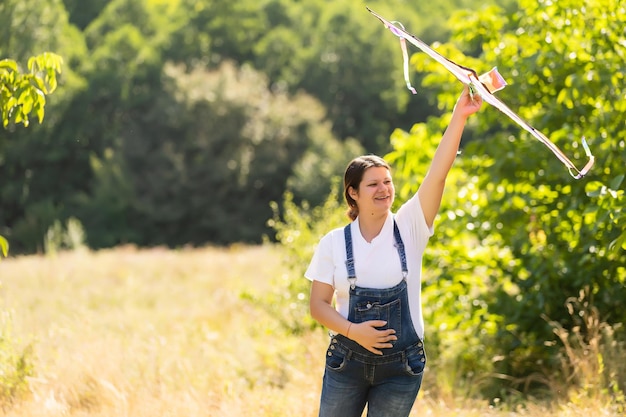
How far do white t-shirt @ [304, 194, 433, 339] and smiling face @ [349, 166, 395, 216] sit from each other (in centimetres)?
8

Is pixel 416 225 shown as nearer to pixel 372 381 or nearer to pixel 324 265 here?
pixel 324 265

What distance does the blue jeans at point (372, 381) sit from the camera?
4.00 meters

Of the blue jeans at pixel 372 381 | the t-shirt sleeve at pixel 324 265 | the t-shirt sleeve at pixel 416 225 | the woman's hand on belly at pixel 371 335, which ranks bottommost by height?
the blue jeans at pixel 372 381

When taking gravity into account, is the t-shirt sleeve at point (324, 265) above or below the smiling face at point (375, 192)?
below

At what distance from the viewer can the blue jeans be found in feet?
13.1

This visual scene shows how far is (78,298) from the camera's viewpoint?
15.2 m

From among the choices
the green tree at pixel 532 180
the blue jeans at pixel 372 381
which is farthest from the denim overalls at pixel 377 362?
the green tree at pixel 532 180

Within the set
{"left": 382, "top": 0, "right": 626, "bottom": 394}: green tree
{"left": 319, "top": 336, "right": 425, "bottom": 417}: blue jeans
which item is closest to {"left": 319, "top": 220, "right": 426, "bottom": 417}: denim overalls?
{"left": 319, "top": 336, "right": 425, "bottom": 417}: blue jeans

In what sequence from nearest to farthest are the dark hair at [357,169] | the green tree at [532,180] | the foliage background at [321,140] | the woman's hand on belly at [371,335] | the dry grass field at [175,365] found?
the woman's hand on belly at [371,335] < the dark hair at [357,169] < the dry grass field at [175,365] < the green tree at [532,180] < the foliage background at [321,140]

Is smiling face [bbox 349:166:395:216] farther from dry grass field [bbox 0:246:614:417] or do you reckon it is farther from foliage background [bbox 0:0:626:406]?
foliage background [bbox 0:0:626:406]

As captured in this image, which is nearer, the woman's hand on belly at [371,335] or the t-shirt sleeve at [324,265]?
the woman's hand on belly at [371,335]

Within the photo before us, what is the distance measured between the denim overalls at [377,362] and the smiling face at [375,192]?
125 millimetres

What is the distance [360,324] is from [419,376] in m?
0.37

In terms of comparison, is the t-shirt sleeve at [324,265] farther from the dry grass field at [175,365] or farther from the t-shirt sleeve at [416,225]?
the dry grass field at [175,365]
